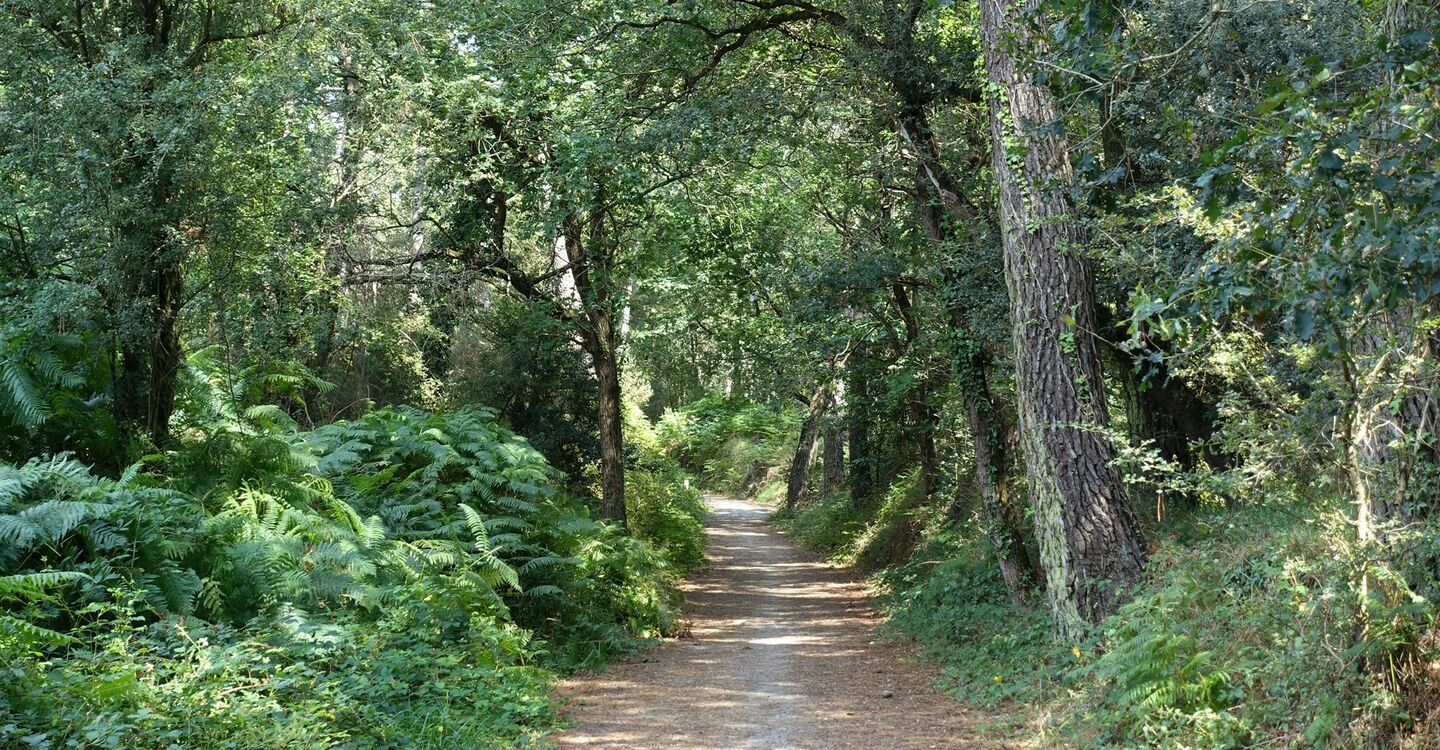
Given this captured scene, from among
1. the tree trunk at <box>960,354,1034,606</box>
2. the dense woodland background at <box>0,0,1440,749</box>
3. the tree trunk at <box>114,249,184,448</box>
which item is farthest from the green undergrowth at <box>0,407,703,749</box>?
the tree trunk at <box>960,354,1034,606</box>

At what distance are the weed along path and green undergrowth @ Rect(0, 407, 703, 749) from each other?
0.53 m

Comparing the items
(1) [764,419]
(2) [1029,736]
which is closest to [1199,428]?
(2) [1029,736]

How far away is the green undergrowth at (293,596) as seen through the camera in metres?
5.63

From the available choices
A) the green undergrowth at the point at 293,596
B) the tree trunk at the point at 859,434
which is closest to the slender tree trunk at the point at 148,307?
the green undergrowth at the point at 293,596

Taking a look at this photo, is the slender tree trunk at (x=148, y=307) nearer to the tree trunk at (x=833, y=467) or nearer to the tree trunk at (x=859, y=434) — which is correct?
the tree trunk at (x=859, y=434)

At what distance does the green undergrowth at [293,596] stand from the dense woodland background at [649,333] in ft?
0.15

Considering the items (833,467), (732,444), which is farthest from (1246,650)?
(732,444)

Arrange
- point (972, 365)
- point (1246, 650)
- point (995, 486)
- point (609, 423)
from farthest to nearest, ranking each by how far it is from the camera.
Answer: point (609, 423) → point (972, 365) → point (995, 486) → point (1246, 650)

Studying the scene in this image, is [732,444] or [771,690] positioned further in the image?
[732,444]

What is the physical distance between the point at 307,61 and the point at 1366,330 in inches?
435

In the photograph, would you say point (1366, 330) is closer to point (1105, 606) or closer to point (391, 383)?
point (1105, 606)

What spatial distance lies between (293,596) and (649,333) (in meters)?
12.4

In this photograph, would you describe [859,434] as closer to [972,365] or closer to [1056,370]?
[972,365]

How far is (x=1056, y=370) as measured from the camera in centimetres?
910
